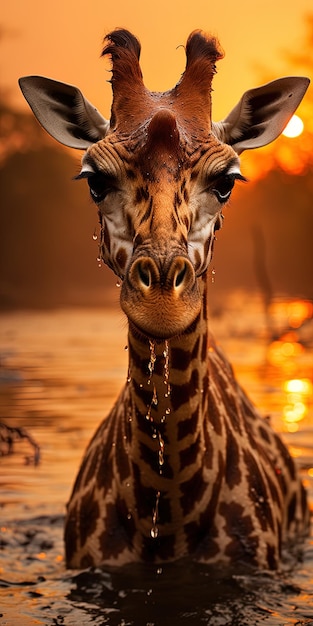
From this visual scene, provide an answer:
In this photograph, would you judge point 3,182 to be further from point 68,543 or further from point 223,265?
point 68,543

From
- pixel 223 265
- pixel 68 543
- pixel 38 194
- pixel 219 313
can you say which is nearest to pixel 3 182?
pixel 38 194

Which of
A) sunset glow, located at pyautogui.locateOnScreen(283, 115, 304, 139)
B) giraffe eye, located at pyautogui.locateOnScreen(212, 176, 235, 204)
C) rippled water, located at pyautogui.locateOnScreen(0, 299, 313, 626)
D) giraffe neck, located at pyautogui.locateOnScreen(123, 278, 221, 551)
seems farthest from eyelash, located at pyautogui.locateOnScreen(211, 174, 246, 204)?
rippled water, located at pyautogui.locateOnScreen(0, 299, 313, 626)

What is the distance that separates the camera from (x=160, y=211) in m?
4.20

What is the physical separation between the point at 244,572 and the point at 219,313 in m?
17.1

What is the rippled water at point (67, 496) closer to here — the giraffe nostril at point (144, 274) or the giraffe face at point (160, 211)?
the giraffe face at point (160, 211)

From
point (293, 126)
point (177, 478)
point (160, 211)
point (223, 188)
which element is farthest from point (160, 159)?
point (293, 126)

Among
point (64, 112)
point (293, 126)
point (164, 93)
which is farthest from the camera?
point (293, 126)

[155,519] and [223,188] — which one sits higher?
[223,188]

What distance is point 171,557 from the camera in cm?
517

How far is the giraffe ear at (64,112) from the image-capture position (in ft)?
17.1

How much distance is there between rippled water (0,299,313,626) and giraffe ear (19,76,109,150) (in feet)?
3.43

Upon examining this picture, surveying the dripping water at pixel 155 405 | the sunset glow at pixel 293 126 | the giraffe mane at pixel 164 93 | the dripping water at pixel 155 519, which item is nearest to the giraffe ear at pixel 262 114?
the sunset glow at pixel 293 126

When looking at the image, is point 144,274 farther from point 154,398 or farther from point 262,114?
point 262,114

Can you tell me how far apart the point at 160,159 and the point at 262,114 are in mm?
1087
